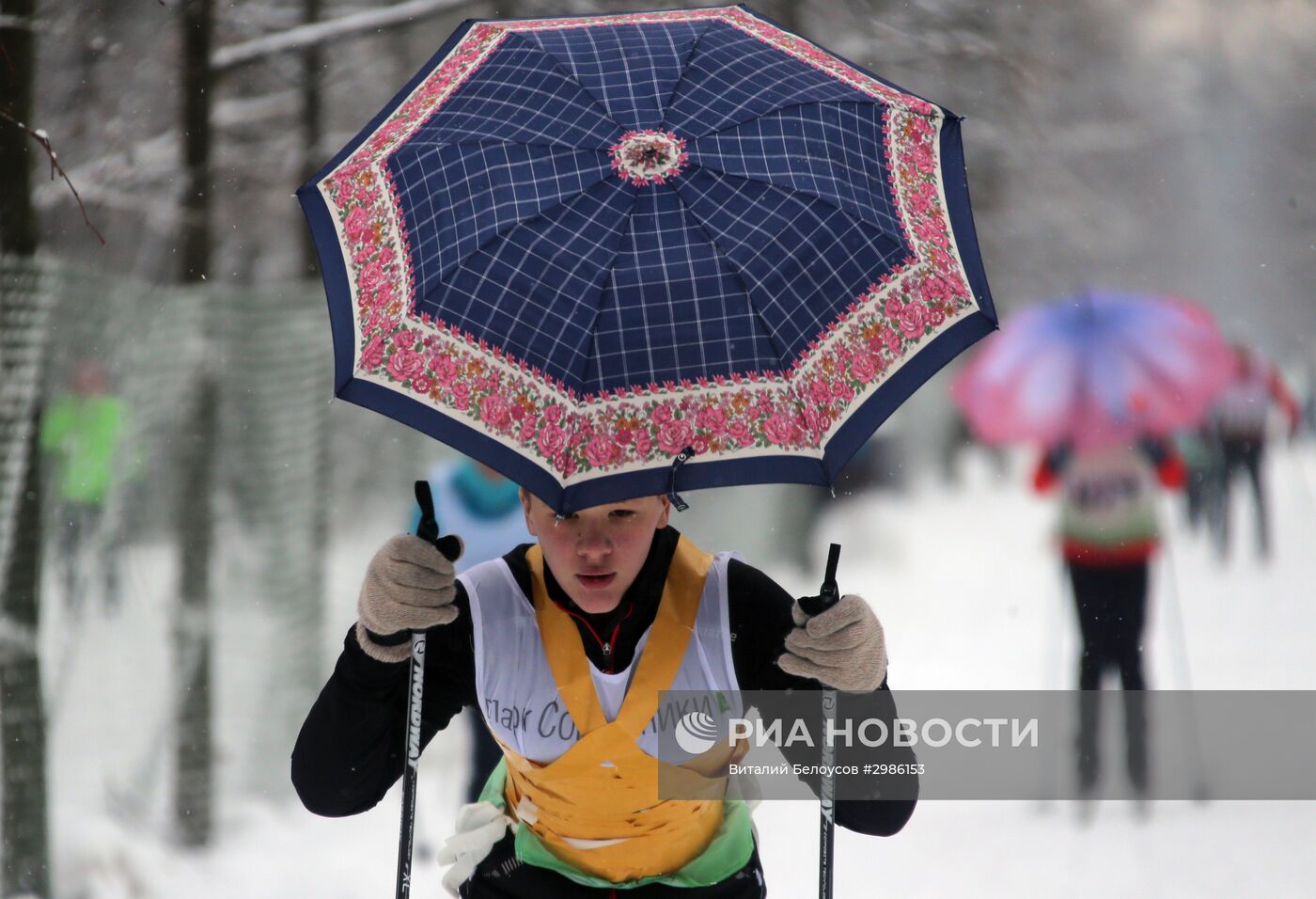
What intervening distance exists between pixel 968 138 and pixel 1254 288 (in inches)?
45.0

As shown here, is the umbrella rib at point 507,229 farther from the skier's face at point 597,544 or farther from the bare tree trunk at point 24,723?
the bare tree trunk at point 24,723

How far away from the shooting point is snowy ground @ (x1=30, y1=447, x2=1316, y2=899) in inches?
172

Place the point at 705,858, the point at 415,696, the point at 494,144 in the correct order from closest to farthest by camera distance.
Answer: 1. the point at 494,144
2. the point at 415,696
3. the point at 705,858

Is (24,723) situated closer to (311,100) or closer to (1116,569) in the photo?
(311,100)

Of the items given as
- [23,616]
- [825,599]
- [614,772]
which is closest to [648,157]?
[825,599]

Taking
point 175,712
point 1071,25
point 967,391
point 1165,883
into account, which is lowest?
point 1165,883

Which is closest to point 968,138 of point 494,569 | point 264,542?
point 264,542

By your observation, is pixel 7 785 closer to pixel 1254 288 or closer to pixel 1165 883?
pixel 1165 883

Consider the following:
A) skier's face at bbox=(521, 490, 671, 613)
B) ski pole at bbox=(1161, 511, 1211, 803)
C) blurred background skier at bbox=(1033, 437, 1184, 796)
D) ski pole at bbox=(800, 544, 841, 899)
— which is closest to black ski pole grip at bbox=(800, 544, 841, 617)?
ski pole at bbox=(800, 544, 841, 899)

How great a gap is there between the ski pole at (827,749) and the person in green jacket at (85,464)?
3.38m

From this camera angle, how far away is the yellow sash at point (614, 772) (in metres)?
1.73

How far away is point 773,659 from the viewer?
1781mm

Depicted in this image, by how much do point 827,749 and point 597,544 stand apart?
46cm

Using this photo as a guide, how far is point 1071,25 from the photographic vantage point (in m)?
4.63
